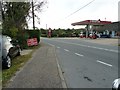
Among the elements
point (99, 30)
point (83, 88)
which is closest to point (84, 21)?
point (99, 30)

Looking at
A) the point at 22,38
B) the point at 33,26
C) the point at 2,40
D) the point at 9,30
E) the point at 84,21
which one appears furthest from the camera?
the point at 84,21

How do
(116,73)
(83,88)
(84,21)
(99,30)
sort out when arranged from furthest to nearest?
(99,30)
(84,21)
(116,73)
(83,88)

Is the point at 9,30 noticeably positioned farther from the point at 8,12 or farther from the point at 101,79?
the point at 101,79

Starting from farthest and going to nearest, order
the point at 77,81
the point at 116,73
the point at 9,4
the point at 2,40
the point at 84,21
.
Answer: the point at 84,21, the point at 9,4, the point at 2,40, the point at 116,73, the point at 77,81

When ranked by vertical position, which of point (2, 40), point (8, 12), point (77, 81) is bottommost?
point (77, 81)

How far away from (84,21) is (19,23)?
48016 mm

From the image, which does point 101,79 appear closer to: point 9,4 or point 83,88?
point 83,88

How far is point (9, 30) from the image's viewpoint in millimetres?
25547

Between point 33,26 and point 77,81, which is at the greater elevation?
point 33,26

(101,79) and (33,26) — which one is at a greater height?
(33,26)

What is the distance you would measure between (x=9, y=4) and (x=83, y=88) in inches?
1057

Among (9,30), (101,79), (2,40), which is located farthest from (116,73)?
(9,30)

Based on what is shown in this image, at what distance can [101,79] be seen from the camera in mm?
9562

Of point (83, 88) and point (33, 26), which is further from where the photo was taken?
point (33, 26)
